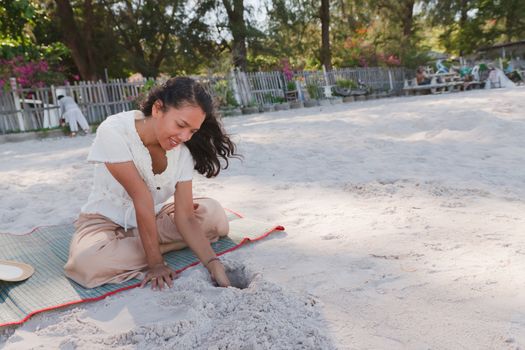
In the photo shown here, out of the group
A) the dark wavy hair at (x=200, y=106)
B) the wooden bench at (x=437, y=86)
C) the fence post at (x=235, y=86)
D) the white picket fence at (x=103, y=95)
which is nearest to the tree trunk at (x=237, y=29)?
the white picket fence at (x=103, y=95)

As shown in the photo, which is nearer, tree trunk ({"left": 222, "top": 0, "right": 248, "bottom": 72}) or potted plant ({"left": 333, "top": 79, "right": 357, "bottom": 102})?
tree trunk ({"left": 222, "top": 0, "right": 248, "bottom": 72})

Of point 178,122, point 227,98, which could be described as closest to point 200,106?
point 178,122

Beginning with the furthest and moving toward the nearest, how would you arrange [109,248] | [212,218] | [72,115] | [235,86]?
[235,86]
[72,115]
[212,218]
[109,248]

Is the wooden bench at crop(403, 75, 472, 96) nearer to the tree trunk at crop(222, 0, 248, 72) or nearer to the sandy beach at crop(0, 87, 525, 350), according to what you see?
the tree trunk at crop(222, 0, 248, 72)

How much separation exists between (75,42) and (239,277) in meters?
15.9

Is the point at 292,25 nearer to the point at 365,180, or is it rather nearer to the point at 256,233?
the point at 365,180

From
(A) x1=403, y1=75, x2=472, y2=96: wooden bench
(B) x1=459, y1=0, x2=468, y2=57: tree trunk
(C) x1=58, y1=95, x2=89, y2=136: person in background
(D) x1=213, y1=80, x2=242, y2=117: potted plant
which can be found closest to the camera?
(C) x1=58, y1=95, x2=89, y2=136: person in background

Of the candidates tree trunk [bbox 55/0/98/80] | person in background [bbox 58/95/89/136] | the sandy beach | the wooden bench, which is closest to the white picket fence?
person in background [bbox 58/95/89/136]

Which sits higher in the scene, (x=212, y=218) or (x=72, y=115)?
(x=72, y=115)

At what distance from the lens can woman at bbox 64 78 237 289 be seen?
2227mm

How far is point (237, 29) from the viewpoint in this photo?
16578 millimetres

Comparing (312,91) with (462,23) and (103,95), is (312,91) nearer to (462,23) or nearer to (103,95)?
(103,95)

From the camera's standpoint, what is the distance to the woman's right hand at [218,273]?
→ 7.30ft

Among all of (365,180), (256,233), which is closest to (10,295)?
(256,233)
